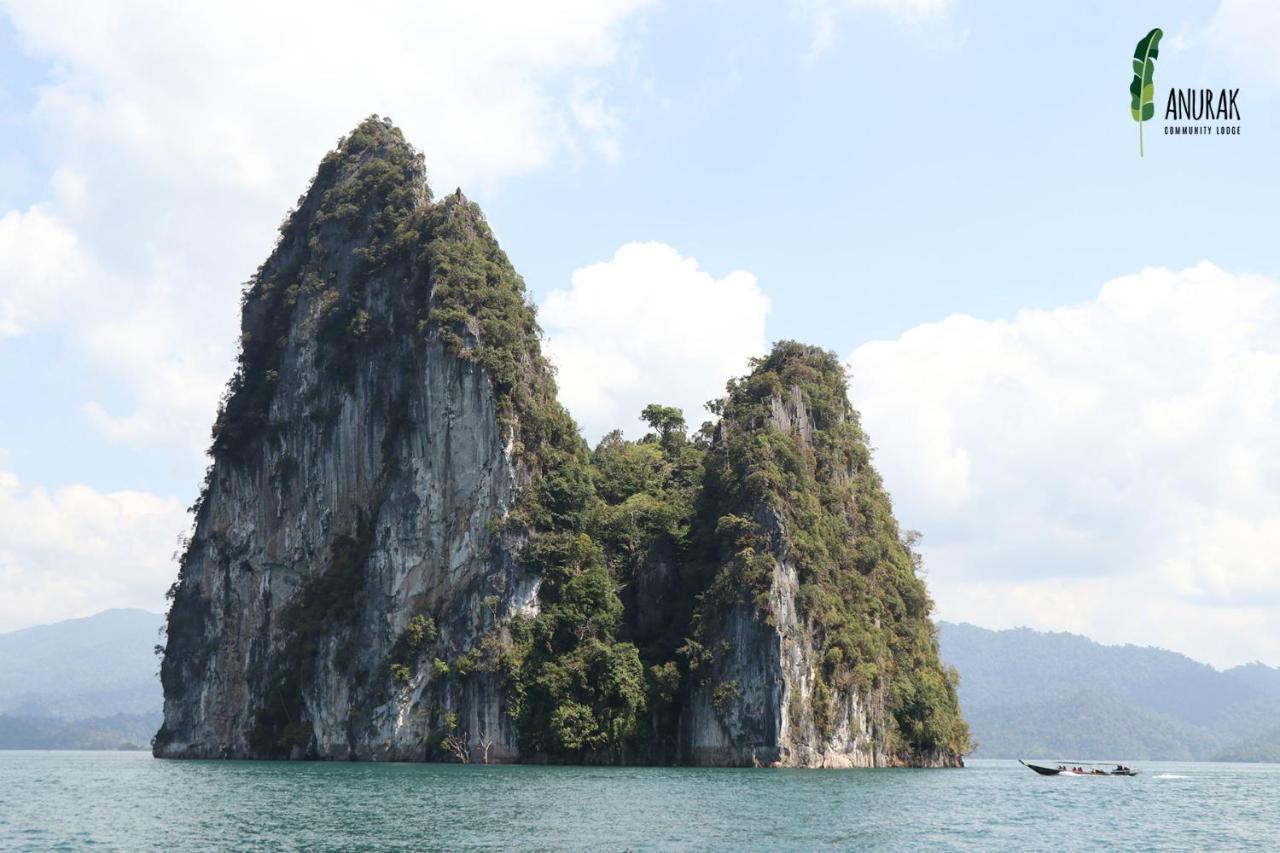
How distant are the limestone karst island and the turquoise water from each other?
250 inches

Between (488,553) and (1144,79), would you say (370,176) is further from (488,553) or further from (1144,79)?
(1144,79)

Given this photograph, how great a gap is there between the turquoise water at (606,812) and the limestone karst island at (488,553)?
6341 mm

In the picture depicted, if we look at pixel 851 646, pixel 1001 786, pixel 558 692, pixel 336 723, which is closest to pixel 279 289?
pixel 336 723

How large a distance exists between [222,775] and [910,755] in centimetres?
3667

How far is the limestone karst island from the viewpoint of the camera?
66.0m

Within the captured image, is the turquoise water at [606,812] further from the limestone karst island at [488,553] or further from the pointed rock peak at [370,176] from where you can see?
the pointed rock peak at [370,176]

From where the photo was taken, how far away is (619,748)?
A: 6500cm

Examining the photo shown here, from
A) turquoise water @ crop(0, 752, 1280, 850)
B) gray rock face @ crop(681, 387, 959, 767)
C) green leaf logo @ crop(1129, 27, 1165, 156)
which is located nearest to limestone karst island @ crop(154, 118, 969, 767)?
gray rock face @ crop(681, 387, 959, 767)

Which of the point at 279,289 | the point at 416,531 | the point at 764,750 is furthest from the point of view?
the point at 279,289

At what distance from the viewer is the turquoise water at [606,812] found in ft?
110

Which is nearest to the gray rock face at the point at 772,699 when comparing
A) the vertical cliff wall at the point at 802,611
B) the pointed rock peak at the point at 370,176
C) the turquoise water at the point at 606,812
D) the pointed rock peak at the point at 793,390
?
the vertical cliff wall at the point at 802,611

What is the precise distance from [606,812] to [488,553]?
33072 mm

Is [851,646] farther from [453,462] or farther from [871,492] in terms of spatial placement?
[453,462]

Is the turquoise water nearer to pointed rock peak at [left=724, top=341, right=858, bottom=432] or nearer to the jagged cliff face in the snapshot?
the jagged cliff face
